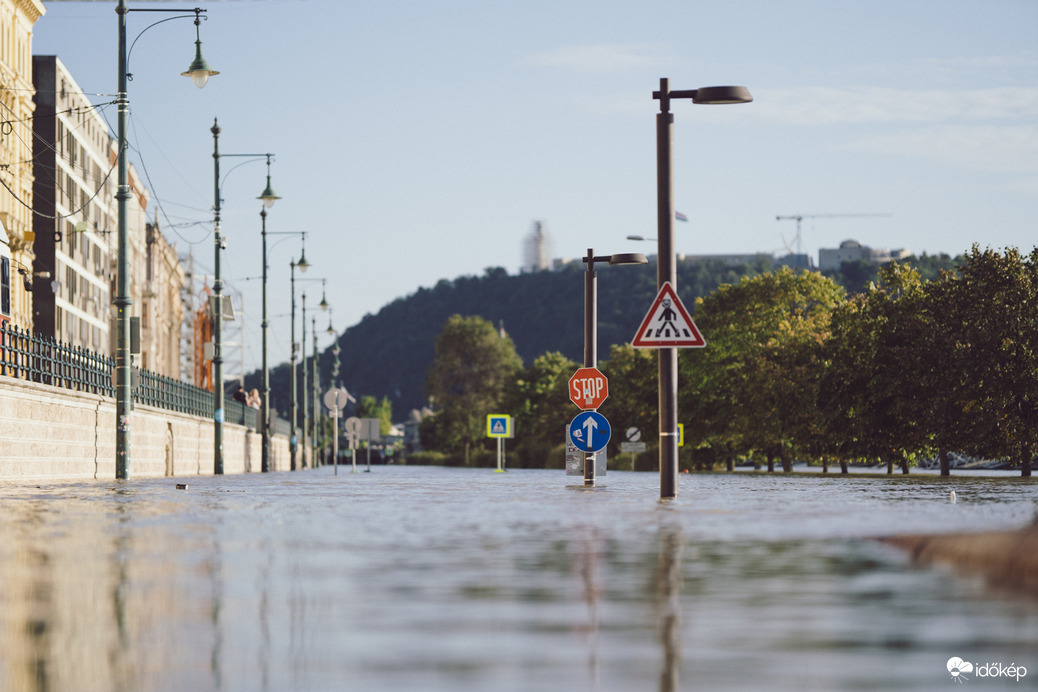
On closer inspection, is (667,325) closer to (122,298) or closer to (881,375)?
(122,298)

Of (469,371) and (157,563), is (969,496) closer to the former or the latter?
(157,563)

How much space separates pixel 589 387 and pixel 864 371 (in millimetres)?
27732

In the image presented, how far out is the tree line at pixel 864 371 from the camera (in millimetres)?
49969

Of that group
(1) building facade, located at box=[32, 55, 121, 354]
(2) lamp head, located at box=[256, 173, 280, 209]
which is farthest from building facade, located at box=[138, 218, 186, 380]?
(2) lamp head, located at box=[256, 173, 280, 209]

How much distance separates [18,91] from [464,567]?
70805 millimetres

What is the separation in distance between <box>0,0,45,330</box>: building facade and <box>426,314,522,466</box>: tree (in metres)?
80.7

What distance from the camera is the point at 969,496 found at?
2428 centimetres

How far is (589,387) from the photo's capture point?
99.5 ft

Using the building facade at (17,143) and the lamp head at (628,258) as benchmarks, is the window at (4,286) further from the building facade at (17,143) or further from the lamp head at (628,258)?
the building facade at (17,143)

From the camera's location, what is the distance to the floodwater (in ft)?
20.2

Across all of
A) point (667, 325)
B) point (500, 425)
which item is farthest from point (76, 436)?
point (667, 325)

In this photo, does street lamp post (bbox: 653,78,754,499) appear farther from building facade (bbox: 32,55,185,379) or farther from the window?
building facade (bbox: 32,55,185,379)

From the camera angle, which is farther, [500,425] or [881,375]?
[881,375]

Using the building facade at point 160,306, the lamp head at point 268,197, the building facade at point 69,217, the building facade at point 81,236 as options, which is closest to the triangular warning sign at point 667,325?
the lamp head at point 268,197
